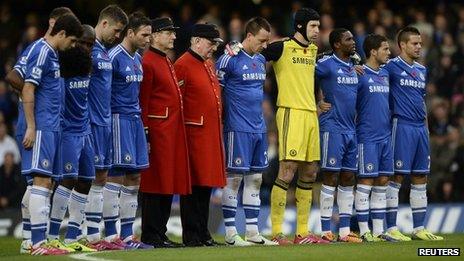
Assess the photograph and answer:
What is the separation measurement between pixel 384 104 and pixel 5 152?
8247 mm

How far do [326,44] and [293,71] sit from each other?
867cm

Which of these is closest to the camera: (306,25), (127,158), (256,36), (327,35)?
(127,158)

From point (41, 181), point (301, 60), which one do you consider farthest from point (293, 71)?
point (41, 181)

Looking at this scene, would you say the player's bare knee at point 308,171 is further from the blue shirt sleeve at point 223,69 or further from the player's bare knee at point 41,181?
the player's bare knee at point 41,181

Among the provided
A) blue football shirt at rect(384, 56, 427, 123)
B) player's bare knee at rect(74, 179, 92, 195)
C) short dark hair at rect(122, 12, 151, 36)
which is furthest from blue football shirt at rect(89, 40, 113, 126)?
blue football shirt at rect(384, 56, 427, 123)

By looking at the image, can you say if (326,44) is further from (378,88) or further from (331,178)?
(331,178)

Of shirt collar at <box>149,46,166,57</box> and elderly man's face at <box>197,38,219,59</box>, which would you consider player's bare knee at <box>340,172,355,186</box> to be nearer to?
elderly man's face at <box>197,38,219,59</box>

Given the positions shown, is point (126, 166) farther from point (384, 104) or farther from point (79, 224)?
point (384, 104)

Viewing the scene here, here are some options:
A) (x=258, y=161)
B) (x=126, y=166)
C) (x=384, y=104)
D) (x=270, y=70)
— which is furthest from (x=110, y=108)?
(x=270, y=70)

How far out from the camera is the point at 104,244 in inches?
672

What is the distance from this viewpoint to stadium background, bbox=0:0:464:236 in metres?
24.5

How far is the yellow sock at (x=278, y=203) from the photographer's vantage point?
18234 mm

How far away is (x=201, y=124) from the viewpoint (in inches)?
697

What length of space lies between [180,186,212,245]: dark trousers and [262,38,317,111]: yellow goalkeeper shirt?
158 centimetres
